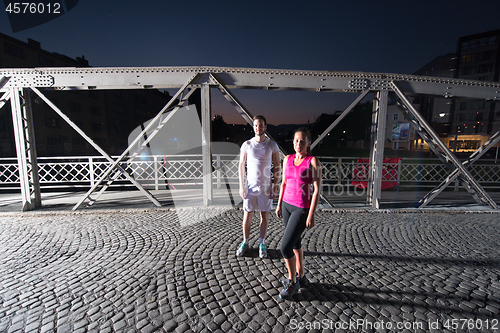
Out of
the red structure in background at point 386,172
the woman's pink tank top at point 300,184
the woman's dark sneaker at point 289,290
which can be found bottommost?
the woman's dark sneaker at point 289,290

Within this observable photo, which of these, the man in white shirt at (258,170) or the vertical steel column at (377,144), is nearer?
the man in white shirt at (258,170)

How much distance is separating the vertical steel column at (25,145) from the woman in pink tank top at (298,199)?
7265 mm

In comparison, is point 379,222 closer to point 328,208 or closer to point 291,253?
point 328,208

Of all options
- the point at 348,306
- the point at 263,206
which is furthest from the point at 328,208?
the point at 348,306

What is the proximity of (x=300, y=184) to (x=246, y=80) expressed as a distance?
4.32m

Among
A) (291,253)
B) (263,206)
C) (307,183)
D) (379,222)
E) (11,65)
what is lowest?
(379,222)

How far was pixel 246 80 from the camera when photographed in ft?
20.2

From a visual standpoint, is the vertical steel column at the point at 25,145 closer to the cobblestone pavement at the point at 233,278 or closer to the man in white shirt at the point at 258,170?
the cobblestone pavement at the point at 233,278

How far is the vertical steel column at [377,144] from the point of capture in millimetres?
6277

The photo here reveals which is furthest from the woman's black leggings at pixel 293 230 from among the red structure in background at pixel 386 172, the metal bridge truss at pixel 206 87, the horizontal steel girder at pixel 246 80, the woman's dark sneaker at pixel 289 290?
the red structure in background at pixel 386 172

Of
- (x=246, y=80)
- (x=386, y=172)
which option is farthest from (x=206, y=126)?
(x=386, y=172)

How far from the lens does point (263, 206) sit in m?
3.71

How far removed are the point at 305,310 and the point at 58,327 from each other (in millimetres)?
2649

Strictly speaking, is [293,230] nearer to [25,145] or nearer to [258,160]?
[258,160]
